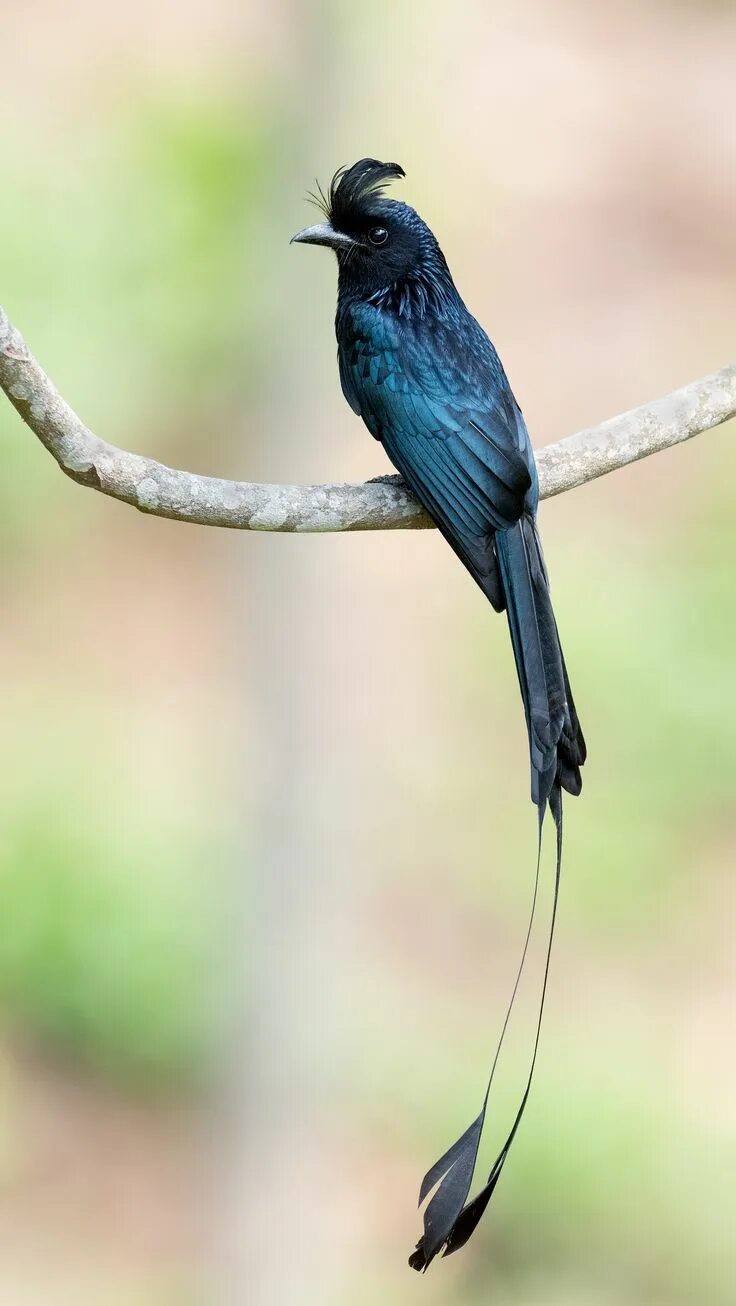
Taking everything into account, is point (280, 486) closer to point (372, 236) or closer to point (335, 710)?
point (372, 236)

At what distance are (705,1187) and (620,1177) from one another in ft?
0.91

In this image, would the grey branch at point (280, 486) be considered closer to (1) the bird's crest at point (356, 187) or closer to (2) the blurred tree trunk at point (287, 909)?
(1) the bird's crest at point (356, 187)

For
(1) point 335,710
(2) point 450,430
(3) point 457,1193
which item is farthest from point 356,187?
(1) point 335,710

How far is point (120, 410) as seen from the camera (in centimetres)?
725

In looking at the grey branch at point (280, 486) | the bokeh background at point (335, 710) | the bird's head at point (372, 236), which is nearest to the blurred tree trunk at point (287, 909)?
the bokeh background at point (335, 710)

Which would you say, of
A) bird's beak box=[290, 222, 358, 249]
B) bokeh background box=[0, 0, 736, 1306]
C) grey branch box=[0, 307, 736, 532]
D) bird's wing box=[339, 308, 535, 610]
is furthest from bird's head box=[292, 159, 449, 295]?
bokeh background box=[0, 0, 736, 1306]

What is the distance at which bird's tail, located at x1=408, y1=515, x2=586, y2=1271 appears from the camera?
2012 millimetres

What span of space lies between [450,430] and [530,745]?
0.76 m

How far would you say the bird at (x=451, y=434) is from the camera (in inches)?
87.0

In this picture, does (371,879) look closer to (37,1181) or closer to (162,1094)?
(162,1094)

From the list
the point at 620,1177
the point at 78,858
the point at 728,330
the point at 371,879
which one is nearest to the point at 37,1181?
the point at 78,858

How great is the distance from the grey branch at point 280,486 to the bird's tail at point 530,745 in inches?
8.4

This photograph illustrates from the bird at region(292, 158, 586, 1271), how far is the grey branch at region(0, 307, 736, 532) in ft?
0.29

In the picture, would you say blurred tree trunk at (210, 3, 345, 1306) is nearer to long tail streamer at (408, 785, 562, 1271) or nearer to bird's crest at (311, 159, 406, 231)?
bird's crest at (311, 159, 406, 231)
